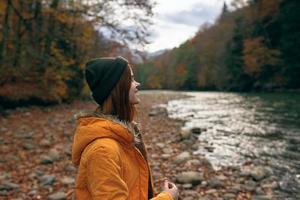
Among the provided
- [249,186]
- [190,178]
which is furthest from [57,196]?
[249,186]

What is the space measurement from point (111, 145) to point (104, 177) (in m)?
0.18

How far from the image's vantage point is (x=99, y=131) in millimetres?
2221

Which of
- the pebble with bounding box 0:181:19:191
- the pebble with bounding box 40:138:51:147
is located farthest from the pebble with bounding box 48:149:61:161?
the pebble with bounding box 0:181:19:191

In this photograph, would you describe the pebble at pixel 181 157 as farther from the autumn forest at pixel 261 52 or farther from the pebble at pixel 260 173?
the autumn forest at pixel 261 52

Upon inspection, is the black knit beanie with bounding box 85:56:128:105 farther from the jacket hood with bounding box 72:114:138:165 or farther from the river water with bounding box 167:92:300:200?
the river water with bounding box 167:92:300:200

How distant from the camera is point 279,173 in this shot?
388 inches

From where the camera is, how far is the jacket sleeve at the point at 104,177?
2.08 meters

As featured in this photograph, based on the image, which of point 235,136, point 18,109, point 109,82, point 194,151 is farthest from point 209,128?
point 109,82

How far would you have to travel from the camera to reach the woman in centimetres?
211

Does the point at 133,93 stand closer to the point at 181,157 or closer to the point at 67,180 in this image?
the point at 67,180

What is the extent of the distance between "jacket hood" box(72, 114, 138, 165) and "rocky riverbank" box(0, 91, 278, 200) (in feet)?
14.8

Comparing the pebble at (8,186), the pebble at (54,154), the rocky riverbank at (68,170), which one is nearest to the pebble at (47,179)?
the rocky riverbank at (68,170)

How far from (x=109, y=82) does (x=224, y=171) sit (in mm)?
8117

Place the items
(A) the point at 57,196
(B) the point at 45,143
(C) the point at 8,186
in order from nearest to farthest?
(A) the point at 57,196 < (C) the point at 8,186 < (B) the point at 45,143
